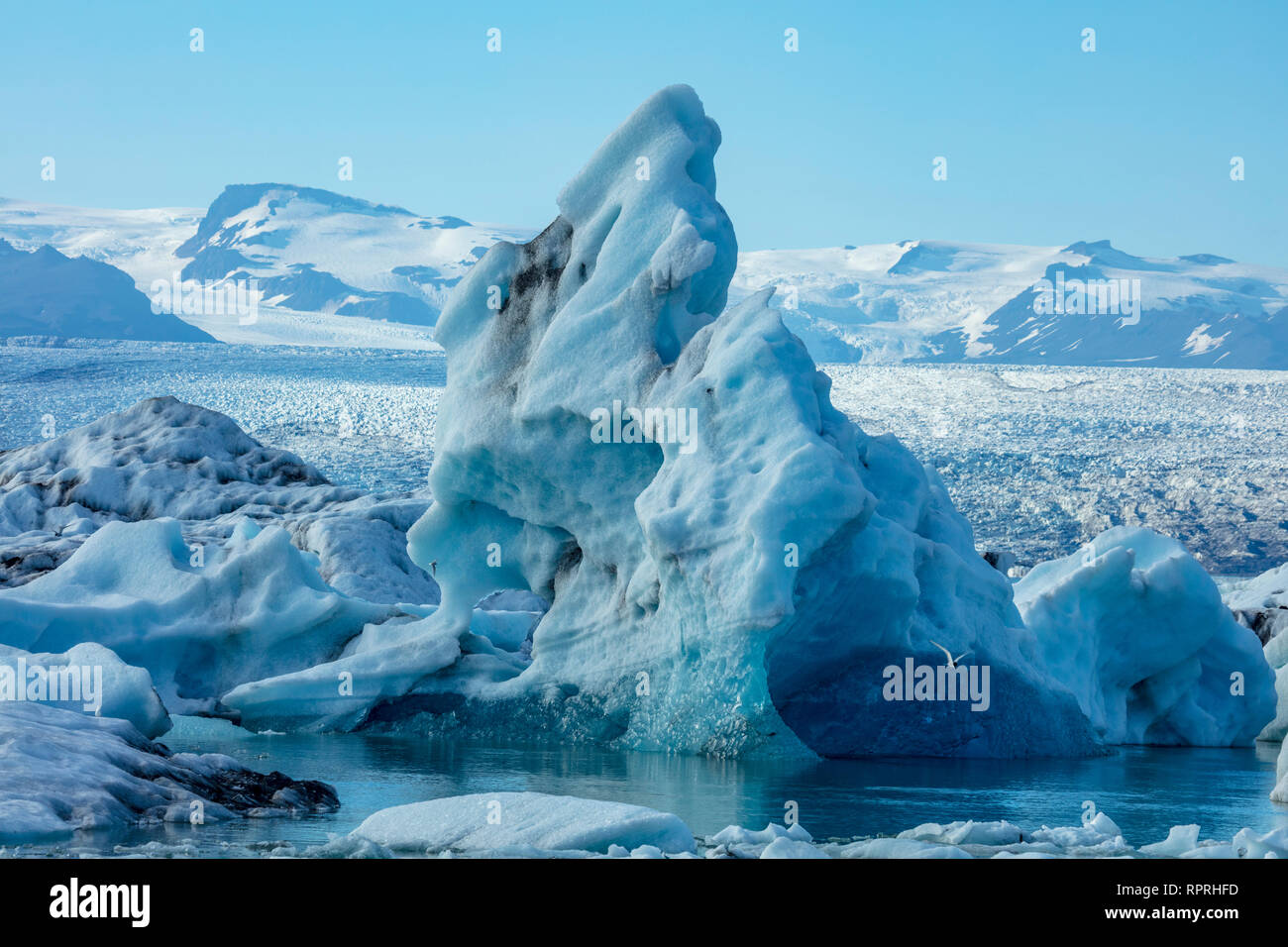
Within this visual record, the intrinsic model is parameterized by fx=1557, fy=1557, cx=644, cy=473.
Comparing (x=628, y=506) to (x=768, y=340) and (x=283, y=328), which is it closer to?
(x=768, y=340)

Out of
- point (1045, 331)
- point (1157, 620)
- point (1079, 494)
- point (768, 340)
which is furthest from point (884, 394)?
point (1045, 331)

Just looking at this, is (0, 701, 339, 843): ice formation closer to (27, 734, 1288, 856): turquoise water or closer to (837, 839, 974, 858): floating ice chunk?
(27, 734, 1288, 856): turquoise water

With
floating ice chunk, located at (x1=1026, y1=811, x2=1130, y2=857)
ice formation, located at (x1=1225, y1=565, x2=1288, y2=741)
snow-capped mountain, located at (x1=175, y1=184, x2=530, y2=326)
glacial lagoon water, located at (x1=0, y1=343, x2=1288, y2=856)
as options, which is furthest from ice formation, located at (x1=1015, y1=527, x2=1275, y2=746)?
snow-capped mountain, located at (x1=175, y1=184, x2=530, y2=326)

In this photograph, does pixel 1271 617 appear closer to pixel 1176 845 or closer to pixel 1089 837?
pixel 1089 837

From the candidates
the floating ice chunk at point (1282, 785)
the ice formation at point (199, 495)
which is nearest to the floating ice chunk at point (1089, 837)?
the floating ice chunk at point (1282, 785)

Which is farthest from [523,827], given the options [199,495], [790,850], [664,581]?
[199,495]

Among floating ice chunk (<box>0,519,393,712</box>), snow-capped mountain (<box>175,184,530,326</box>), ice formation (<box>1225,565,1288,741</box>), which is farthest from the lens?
snow-capped mountain (<box>175,184,530,326</box>)
